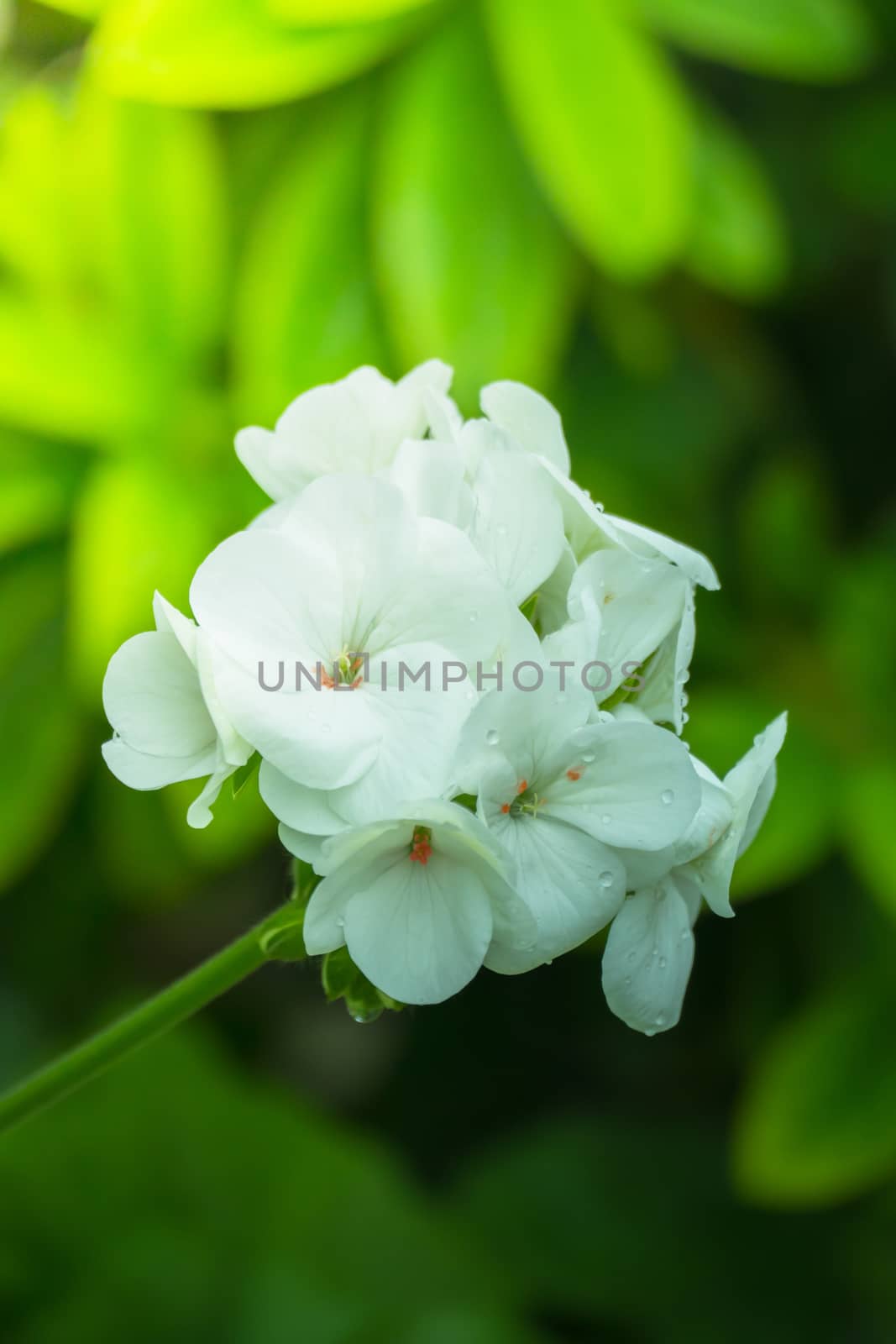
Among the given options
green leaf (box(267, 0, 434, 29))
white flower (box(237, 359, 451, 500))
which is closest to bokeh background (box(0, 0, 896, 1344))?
green leaf (box(267, 0, 434, 29))

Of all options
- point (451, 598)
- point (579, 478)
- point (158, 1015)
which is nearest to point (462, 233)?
point (579, 478)

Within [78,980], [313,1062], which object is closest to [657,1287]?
[313,1062]

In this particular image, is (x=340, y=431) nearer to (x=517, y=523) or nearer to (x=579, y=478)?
(x=517, y=523)

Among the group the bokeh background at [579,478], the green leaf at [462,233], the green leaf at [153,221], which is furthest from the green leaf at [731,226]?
the green leaf at [153,221]

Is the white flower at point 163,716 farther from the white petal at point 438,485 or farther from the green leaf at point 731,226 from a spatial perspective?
the green leaf at point 731,226

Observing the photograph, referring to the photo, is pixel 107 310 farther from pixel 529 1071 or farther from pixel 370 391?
pixel 529 1071
